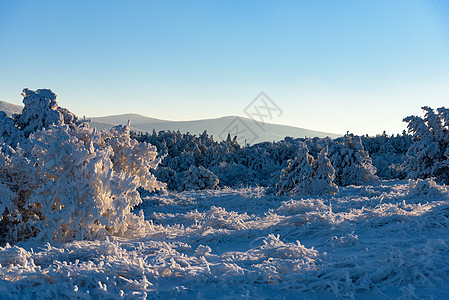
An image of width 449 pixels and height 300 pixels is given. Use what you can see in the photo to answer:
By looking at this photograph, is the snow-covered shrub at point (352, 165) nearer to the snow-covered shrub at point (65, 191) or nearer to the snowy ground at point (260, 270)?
the snowy ground at point (260, 270)

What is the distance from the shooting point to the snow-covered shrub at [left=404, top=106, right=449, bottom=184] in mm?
17750

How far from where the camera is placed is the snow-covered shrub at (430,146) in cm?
1775

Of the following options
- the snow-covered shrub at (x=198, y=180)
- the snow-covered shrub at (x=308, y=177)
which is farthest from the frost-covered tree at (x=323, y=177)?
the snow-covered shrub at (x=198, y=180)

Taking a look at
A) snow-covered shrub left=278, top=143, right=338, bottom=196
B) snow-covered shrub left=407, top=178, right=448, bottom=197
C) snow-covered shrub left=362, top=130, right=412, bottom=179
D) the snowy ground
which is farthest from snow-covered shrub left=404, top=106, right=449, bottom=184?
snow-covered shrub left=362, top=130, right=412, bottom=179

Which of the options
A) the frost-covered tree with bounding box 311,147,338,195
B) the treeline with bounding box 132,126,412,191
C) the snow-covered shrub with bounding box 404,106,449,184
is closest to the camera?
the frost-covered tree with bounding box 311,147,338,195

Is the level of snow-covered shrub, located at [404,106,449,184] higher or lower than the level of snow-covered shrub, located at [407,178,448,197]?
higher

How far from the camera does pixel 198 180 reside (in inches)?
1026

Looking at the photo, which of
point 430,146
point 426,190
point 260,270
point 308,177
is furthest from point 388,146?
point 260,270

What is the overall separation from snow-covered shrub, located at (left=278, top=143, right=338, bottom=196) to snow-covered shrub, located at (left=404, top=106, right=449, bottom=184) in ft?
19.5

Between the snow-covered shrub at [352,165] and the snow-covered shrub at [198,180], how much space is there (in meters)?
9.22

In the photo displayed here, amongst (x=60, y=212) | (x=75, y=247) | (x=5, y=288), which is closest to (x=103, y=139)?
(x=60, y=212)

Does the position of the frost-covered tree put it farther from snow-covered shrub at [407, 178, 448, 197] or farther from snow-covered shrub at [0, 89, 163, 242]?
snow-covered shrub at [0, 89, 163, 242]

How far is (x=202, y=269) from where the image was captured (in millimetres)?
4160

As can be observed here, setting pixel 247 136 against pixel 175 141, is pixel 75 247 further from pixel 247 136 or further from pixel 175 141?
pixel 247 136
